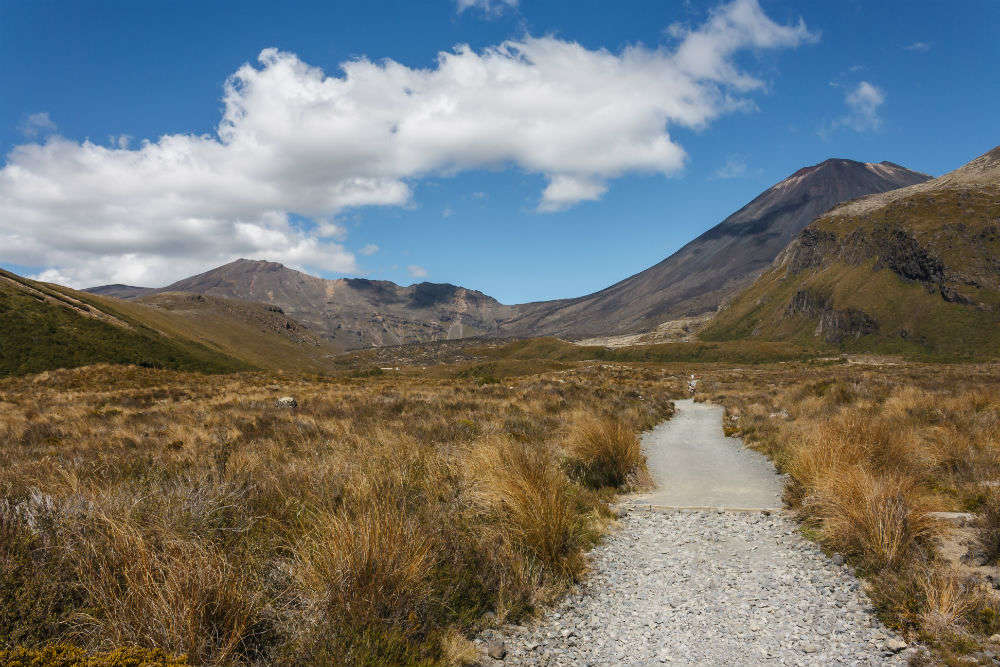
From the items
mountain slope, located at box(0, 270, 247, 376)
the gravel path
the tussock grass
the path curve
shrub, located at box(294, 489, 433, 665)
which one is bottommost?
the path curve

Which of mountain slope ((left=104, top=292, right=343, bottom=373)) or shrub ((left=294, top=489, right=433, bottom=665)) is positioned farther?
mountain slope ((left=104, top=292, right=343, bottom=373))

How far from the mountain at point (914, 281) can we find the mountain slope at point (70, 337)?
15517cm

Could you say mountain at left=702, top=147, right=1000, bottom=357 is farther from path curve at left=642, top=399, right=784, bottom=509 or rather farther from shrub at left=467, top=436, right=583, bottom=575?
shrub at left=467, top=436, right=583, bottom=575

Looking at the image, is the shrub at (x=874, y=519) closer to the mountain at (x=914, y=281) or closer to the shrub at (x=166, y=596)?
the shrub at (x=166, y=596)

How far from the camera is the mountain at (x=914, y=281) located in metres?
132

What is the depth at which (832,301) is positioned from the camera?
550ft

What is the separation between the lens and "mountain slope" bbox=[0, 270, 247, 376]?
46344 millimetres

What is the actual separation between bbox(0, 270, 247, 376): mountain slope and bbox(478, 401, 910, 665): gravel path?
56.7 m

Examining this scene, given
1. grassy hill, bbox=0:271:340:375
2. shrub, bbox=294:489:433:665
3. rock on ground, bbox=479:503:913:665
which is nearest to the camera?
shrub, bbox=294:489:433:665

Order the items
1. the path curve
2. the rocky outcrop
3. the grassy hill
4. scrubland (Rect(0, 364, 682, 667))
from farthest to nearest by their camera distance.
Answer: the rocky outcrop → the grassy hill → the path curve → scrubland (Rect(0, 364, 682, 667))

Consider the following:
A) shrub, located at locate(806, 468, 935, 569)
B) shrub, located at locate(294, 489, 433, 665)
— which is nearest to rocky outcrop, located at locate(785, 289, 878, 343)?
shrub, located at locate(806, 468, 935, 569)

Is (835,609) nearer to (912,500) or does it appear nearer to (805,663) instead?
(805,663)

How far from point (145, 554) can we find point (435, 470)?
4.35 metres

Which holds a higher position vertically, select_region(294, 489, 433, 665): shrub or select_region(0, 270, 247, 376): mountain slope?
select_region(0, 270, 247, 376): mountain slope
